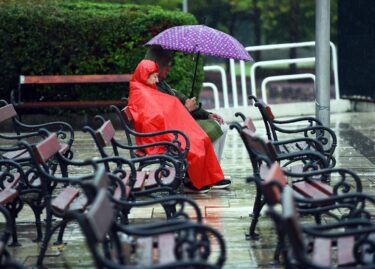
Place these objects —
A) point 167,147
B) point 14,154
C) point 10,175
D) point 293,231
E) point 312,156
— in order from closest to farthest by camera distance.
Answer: point 293,231
point 10,175
point 312,156
point 167,147
point 14,154

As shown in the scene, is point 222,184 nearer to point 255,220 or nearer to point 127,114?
point 127,114

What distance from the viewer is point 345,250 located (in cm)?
636

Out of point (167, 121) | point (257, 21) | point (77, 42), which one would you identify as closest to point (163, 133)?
point (167, 121)

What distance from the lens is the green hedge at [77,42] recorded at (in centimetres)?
1694

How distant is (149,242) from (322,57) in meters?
4.97

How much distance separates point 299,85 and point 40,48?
17.6 metres

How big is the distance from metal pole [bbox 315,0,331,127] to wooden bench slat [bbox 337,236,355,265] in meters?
4.56

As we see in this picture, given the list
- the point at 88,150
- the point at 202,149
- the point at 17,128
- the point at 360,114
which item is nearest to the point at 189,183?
the point at 202,149

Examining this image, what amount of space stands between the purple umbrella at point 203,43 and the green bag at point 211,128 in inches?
29.1

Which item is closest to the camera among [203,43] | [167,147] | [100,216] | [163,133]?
[100,216]

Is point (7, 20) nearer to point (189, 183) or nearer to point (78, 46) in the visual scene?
point (78, 46)

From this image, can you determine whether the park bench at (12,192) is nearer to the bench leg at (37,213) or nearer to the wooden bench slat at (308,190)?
the bench leg at (37,213)

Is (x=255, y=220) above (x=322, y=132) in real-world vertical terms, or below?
below

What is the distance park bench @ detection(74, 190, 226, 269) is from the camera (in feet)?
17.7
